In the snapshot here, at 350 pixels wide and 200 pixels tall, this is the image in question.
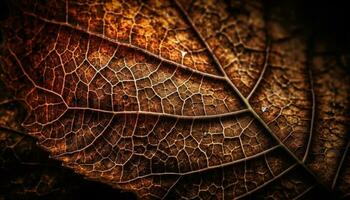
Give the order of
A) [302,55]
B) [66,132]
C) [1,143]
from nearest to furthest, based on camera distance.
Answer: [302,55] → [66,132] → [1,143]

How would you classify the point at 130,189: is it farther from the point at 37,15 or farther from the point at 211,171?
the point at 37,15

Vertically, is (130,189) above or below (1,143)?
below

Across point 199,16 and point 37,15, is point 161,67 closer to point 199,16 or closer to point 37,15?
point 199,16

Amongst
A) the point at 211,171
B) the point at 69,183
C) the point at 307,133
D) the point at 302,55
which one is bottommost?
the point at 69,183

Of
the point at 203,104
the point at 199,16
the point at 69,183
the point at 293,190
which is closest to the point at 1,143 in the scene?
the point at 69,183

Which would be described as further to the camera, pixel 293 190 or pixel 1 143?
pixel 1 143

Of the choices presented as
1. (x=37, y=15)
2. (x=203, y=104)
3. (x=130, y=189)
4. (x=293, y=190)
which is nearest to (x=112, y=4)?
(x=37, y=15)

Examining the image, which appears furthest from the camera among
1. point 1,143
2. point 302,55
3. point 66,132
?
point 1,143
